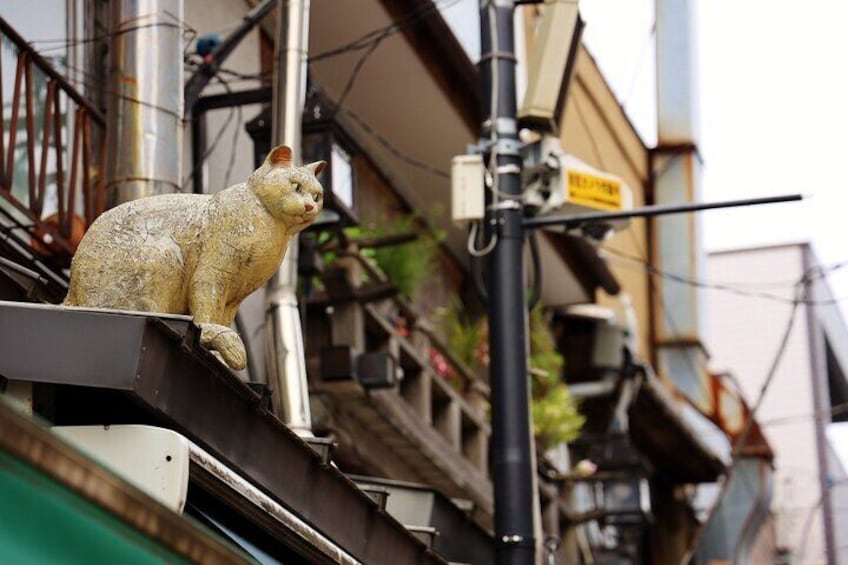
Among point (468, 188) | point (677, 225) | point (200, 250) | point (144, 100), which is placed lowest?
point (200, 250)

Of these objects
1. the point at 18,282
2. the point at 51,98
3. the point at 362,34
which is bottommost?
the point at 18,282

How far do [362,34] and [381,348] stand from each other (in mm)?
3127

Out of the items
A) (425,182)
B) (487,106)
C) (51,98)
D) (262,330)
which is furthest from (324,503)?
(425,182)

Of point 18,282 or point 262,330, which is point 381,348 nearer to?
point 262,330

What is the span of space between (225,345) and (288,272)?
14.4 ft

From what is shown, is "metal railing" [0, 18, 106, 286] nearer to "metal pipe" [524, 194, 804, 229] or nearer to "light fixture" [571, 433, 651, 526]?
"metal pipe" [524, 194, 804, 229]

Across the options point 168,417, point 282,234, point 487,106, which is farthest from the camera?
point 487,106

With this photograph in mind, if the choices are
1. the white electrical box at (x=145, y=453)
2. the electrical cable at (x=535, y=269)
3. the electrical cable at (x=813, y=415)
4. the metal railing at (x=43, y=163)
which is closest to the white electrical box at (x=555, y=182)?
the electrical cable at (x=535, y=269)

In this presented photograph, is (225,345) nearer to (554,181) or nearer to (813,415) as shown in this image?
(554,181)

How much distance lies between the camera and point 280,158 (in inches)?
321

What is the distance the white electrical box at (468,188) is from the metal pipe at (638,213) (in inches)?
14.7

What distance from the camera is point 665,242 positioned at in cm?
2594

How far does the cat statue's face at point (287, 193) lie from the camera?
7941mm

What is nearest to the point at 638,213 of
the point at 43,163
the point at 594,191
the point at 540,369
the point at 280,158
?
the point at 594,191
